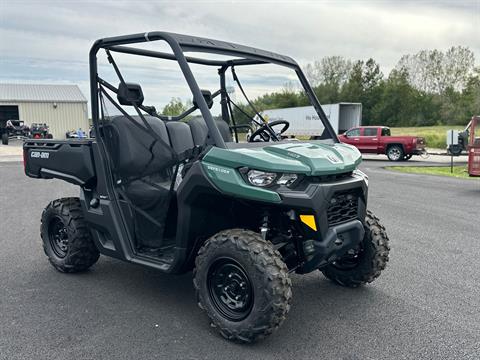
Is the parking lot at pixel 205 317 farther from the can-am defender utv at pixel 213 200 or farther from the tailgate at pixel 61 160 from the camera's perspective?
the tailgate at pixel 61 160

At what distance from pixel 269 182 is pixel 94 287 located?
2207 mm

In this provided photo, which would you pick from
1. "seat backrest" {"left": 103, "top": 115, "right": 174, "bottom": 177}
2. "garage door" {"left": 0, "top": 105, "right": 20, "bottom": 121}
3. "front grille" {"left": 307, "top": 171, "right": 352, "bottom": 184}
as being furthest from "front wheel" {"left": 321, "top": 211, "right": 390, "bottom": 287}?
"garage door" {"left": 0, "top": 105, "right": 20, "bottom": 121}

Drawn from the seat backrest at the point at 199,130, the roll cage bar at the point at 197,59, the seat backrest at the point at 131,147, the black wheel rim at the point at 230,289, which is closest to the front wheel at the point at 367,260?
the roll cage bar at the point at 197,59

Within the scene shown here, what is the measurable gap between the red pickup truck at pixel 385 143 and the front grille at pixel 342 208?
18.9m

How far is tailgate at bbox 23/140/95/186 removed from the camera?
430 centimetres

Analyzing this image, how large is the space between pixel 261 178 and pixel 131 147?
148 cm

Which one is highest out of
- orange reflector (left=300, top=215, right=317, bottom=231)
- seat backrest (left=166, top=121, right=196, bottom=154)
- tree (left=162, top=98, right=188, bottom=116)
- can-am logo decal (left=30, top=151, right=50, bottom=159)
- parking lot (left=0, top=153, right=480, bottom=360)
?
tree (left=162, top=98, right=188, bottom=116)

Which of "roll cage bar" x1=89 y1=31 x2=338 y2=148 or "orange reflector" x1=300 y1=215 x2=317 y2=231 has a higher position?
"roll cage bar" x1=89 y1=31 x2=338 y2=148

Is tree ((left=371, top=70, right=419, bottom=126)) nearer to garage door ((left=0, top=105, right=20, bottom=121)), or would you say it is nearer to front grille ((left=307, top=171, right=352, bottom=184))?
garage door ((left=0, top=105, right=20, bottom=121))

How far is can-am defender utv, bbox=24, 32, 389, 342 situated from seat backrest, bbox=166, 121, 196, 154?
2 cm

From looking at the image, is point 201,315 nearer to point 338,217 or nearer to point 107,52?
point 338,217

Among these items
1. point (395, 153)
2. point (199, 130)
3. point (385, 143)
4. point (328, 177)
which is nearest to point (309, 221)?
point (328, 177)

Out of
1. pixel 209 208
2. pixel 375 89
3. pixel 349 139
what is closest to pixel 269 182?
pixel 209 208

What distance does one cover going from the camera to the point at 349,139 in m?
23.2
